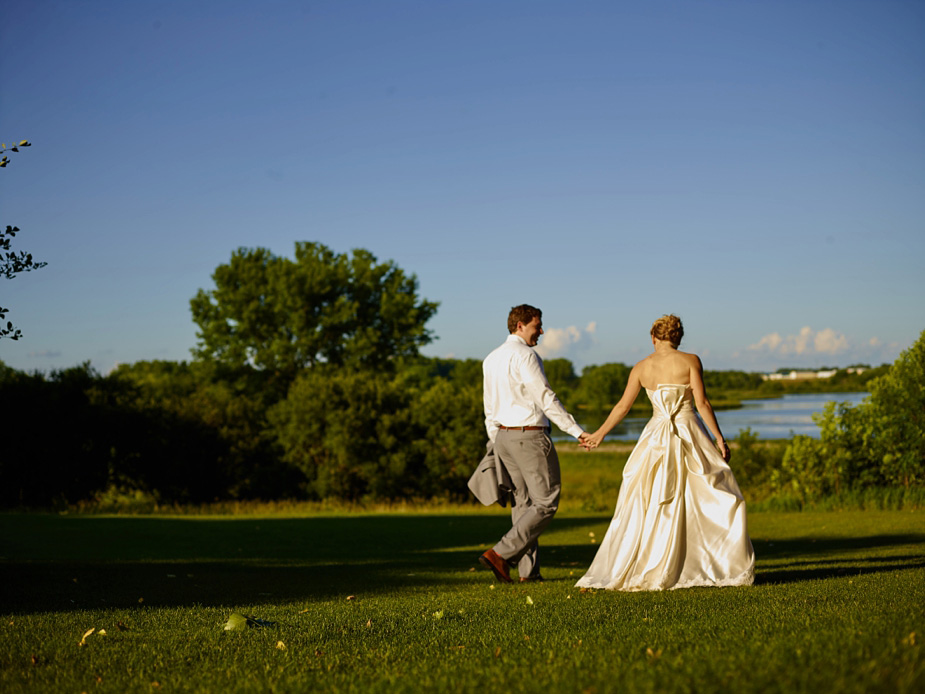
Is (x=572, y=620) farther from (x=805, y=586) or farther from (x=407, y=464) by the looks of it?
(x=407, y=464)

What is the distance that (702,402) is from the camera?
287 inches

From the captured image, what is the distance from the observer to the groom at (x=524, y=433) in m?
7.70

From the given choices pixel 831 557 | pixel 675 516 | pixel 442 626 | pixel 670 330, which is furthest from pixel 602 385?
pixel 442 626

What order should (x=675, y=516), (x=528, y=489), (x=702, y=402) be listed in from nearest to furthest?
(x=675, y=516), (x=702, y=402), (x=528, y=489)

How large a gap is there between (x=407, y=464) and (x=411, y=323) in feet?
55.3

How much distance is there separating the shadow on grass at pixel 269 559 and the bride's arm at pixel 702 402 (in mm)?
1310

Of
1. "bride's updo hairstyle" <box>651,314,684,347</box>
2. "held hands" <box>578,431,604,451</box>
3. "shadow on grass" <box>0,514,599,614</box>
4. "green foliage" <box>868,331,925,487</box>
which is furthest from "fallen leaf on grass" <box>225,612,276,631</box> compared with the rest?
"green foliage" <box>868,331,925,487</box>

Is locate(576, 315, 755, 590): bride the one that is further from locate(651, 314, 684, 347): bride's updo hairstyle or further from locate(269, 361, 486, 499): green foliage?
locate(269, 361, 486, 499): green foliage

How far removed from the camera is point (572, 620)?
16.8 feet

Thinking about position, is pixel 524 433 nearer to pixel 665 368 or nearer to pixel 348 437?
pixel 665 368

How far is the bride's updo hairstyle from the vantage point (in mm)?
7527

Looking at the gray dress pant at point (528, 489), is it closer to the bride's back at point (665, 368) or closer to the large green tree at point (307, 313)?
the bride's back at point (665, 368)

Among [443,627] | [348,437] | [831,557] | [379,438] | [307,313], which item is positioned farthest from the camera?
[307,313]

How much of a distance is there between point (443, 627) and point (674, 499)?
118 inches
